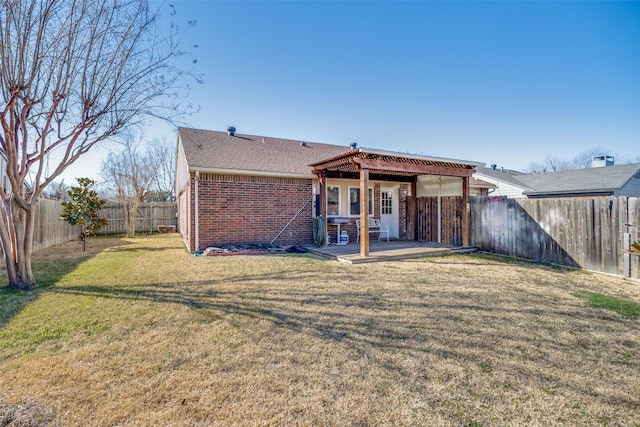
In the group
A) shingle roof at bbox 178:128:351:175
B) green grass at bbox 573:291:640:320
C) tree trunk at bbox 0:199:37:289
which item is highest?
shingle roof at bbox 178:128:351:175

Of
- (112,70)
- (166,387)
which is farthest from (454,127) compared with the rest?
(166,387)

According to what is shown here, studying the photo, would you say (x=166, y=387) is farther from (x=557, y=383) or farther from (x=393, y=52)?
(x=393, y=52)

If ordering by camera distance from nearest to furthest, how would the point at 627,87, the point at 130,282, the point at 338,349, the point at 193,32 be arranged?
the point at 338,349 → the point at 130,282 → the point at 193,32 → the point at 627,87

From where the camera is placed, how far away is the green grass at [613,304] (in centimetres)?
410

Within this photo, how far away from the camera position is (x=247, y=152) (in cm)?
1137

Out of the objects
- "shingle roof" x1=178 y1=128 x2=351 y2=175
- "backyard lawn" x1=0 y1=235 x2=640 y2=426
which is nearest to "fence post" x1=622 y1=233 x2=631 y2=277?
"backyard lawn" x1=0 y1=235 x2=640 y2=426

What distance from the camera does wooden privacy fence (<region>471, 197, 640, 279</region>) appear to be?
611 cm

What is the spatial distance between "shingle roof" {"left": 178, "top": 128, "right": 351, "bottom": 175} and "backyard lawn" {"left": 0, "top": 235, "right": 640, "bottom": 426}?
5.12 meters

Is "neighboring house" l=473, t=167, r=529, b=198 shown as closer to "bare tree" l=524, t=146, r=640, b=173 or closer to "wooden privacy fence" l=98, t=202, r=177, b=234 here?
"wooden privacy fence" l=98, t=202, r=177, b=234

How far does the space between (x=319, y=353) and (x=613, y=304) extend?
464 centimetres

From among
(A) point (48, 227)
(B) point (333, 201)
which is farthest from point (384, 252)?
(A) point (48, 227)

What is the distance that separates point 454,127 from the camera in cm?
1680

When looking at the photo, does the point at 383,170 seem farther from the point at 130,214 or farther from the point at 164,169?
the point at 164,169

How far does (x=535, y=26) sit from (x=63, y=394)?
41.1 feet
